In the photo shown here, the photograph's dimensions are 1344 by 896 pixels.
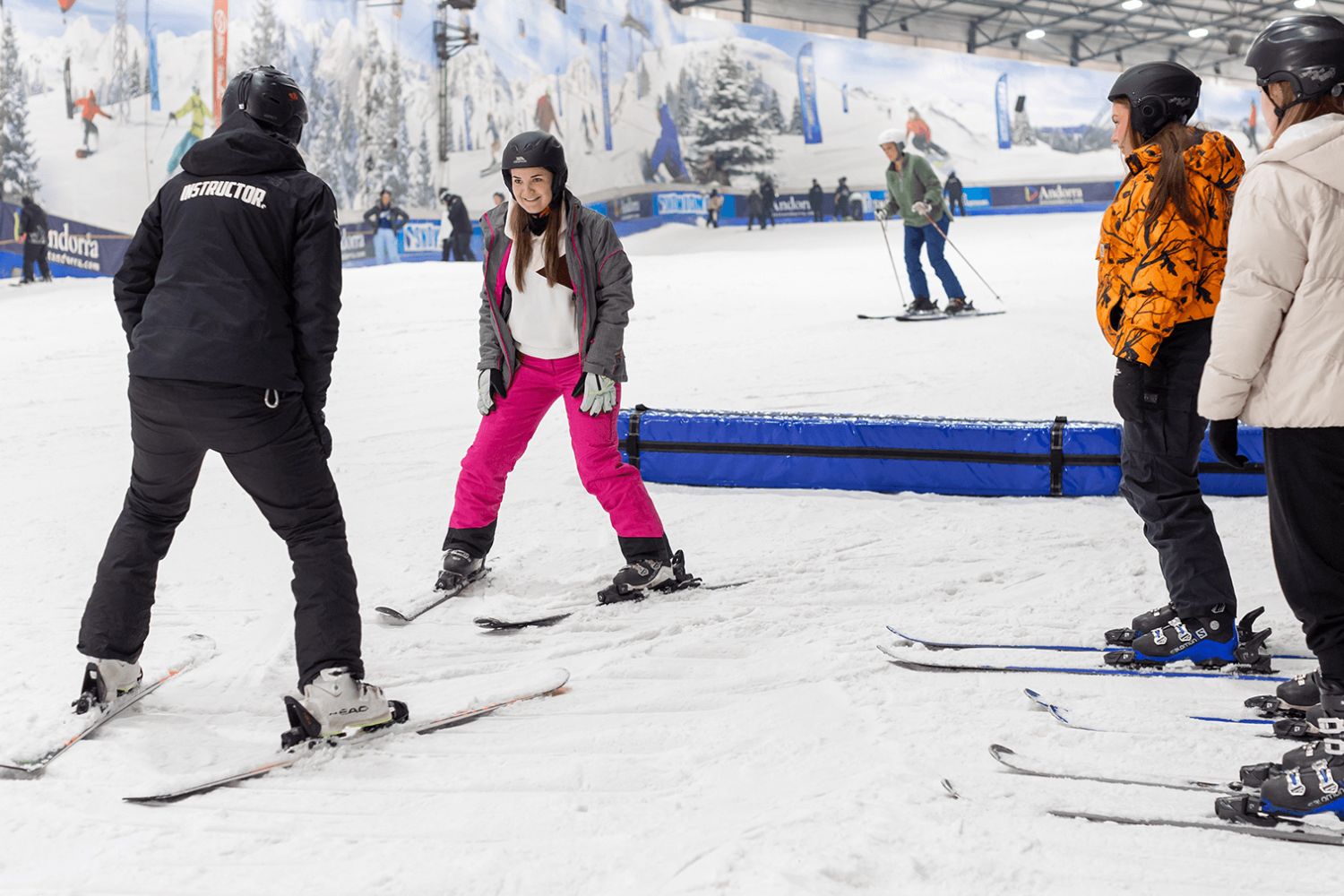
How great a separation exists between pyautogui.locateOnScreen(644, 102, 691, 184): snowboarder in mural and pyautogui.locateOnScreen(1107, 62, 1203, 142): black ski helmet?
21.5m

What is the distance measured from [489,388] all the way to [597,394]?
1.25 feet

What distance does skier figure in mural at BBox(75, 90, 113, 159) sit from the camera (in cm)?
1500

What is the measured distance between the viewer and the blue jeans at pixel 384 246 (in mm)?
17516

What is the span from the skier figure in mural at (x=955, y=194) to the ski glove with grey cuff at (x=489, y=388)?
74.2 feet

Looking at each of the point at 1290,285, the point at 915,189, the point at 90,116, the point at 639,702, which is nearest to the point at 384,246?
the point at 90,116

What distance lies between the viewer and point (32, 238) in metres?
14.3

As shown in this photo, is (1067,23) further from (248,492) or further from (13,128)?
(248,492)

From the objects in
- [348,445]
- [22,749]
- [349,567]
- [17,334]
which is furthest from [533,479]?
[17,334]

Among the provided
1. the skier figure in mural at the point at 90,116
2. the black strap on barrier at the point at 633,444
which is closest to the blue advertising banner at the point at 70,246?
the skier figure in mural at the point at 90,116

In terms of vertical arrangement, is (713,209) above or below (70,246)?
above

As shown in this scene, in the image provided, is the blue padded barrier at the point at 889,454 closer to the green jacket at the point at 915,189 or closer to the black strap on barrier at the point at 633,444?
the black strap on barrier at the point at 633,444

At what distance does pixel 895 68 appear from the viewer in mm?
28172

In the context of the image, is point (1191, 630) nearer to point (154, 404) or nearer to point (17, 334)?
point (154, 404)

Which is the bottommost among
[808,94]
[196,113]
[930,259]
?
[930,259]
